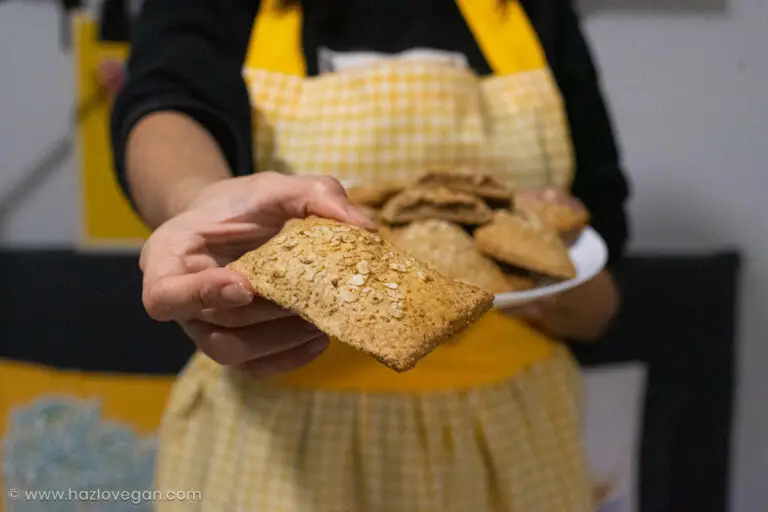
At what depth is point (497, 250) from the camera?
0.41 m

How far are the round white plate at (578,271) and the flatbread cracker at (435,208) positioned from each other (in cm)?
6

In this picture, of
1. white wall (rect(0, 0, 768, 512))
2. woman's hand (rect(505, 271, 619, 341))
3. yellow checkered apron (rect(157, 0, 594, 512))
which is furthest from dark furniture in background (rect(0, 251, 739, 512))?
yellow checkered apron (rect(157, 0, 594, 512))

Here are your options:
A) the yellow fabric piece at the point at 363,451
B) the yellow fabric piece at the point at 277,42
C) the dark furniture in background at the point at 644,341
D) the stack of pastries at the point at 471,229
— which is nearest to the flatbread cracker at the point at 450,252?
the stack of pastries at the point at 471,229

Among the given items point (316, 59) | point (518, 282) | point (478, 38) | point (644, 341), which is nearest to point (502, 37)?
point (478, 38)

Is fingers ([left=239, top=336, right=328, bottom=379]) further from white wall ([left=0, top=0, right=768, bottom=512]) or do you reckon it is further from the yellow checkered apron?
white wall ([left=0, top=0, right=768, bottom=512])

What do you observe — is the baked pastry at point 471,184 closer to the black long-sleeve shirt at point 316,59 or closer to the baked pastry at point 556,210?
the baked pastry at point 556,210

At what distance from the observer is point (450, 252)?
0.41 m

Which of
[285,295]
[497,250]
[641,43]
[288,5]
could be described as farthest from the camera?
[641,43]

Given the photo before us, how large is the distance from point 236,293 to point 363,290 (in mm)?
61

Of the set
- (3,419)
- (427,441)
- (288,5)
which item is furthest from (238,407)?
(3,419)

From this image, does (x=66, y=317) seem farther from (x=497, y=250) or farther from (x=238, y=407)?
(x=497, y=250)

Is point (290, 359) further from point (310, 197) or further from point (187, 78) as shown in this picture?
point (187, 78)

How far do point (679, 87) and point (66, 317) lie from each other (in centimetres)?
87

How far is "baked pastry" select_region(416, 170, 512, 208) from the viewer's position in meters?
0.45
